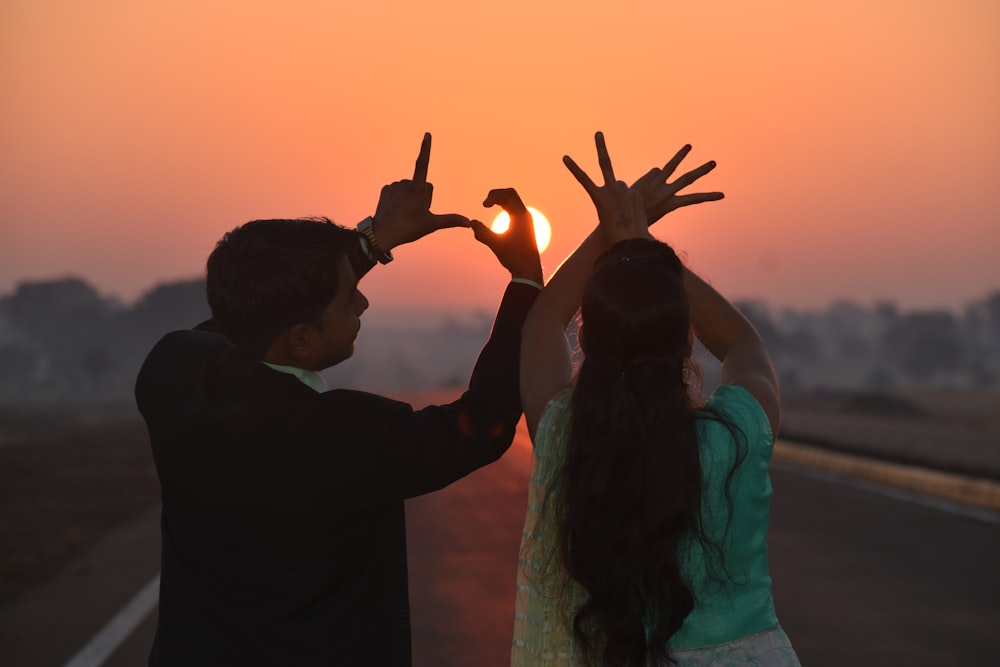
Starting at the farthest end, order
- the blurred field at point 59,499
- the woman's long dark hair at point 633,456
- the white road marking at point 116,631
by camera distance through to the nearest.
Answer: the blurred field at point 59,499 → the white road marking at point 116,631 → the woman's long dark hair at point 633,456

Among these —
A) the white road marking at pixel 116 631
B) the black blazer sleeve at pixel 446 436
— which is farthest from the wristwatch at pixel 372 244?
the white road marking at pixel 116 631

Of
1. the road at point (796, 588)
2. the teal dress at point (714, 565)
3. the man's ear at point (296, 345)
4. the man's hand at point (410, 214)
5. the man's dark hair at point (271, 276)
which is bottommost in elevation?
the road at point (796, 588)

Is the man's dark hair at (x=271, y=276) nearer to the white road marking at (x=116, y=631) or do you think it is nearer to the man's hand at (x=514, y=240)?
the man's hand at (x=514, y=240)

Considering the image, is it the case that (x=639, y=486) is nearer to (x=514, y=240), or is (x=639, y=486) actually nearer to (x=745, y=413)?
(x=745, y=413)

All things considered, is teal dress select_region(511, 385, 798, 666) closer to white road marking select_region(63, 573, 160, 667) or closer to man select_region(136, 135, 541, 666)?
man select_region(136, 135, 541, 666)

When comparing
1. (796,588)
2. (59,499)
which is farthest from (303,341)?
(59,499)

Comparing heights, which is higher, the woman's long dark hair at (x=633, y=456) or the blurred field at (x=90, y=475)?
the woman's long dark hair at (x=633, y=456)

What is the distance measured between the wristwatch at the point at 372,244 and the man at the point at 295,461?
0.15 ft

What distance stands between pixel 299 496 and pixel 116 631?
6.34 metres

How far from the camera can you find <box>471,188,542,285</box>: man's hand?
2.74 meters

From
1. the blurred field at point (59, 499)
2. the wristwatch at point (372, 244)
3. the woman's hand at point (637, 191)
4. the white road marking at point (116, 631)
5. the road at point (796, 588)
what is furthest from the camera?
the blurred field at point (59, 499)

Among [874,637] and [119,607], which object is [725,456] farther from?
[119,607]

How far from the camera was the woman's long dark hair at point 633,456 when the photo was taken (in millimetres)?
2596

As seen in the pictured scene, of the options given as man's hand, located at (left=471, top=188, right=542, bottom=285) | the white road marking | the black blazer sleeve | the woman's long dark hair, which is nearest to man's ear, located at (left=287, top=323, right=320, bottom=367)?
the black blazer sleeve
